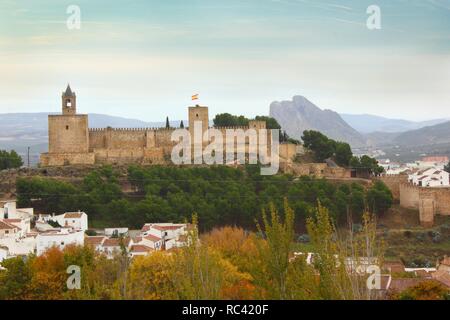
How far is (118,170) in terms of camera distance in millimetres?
42156

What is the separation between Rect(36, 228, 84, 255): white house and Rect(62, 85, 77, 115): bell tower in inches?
553

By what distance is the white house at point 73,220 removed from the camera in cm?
3491

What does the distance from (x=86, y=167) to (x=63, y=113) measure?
3.49m

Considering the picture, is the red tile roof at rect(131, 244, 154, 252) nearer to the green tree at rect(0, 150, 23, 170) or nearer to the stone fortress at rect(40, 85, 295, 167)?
the stone fortress at rect(40, 85, 295, 167)

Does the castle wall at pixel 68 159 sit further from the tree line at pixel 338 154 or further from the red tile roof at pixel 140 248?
the red tile roof at pixel 140 248

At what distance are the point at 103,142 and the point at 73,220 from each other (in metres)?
9.81

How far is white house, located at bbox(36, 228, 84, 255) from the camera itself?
29984 mm

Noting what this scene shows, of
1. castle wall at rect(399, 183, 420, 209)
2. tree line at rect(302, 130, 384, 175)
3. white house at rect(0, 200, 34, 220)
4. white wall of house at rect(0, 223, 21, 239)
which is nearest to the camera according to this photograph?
white wall of house at rect(0, 223, 21, 239)

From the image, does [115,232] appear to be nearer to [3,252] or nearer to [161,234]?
[161,234]

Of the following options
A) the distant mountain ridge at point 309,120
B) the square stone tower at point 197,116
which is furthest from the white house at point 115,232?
the distant mountain ridge at point 309,120

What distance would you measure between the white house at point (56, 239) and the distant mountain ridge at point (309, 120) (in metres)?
91.5

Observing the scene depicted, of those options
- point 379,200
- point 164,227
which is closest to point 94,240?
point 164,227

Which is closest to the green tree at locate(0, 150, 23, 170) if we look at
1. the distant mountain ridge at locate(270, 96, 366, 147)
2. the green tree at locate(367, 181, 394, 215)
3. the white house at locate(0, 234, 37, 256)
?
the white house at locate(0, 234, 37, 256)
